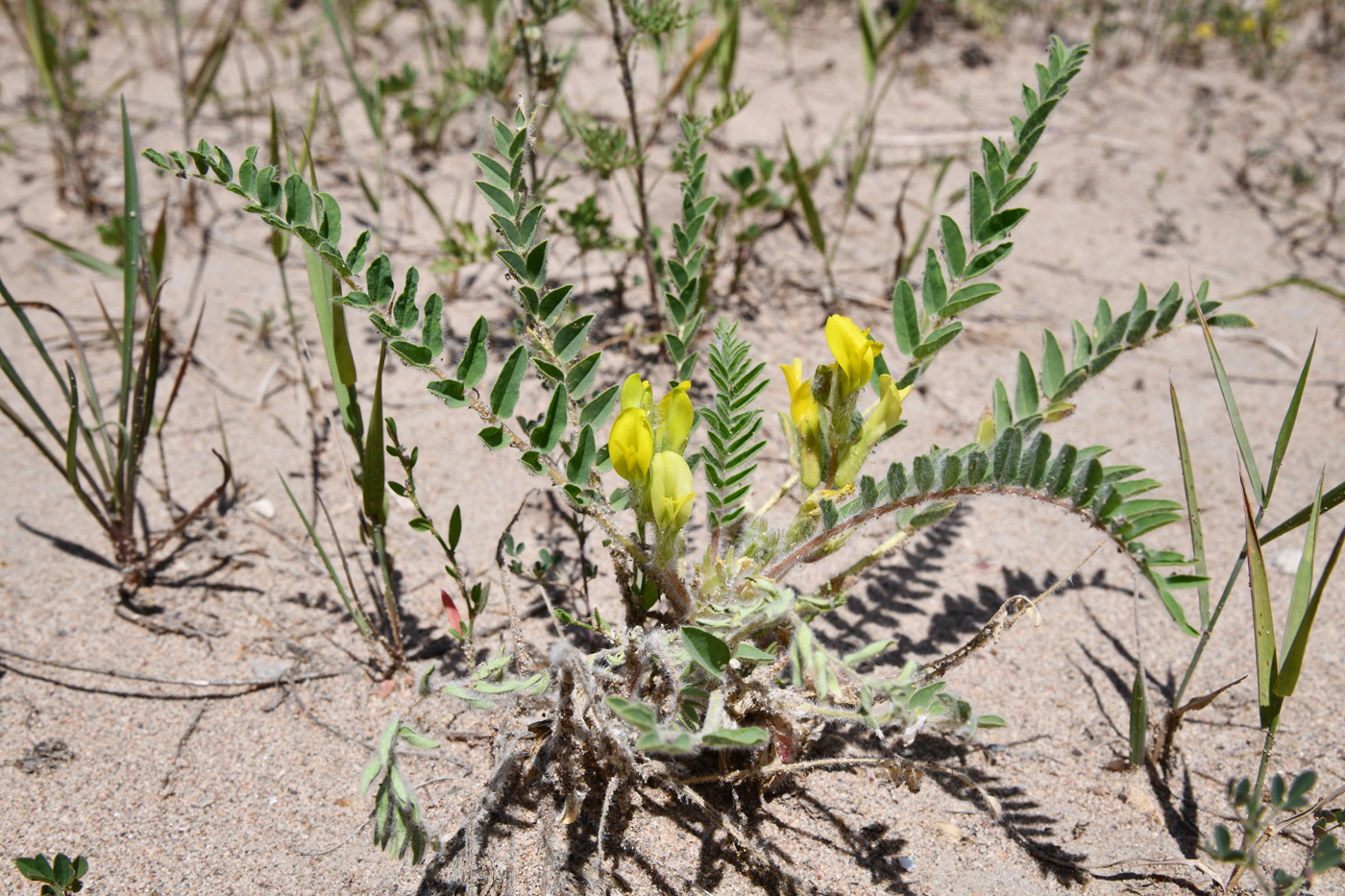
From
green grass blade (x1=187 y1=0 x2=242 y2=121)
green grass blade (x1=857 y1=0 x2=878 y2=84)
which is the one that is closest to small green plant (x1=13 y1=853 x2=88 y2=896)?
green grass blade (x1=187 y1=0 x2=242 y2=121)

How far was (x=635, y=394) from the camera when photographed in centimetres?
130

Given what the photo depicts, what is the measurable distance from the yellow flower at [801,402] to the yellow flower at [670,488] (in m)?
0.25

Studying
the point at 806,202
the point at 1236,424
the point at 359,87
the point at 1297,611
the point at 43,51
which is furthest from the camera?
the point at 43,51

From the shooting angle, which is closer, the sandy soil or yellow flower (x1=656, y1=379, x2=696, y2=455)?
yellow flower (x1=656, y1=379, x2=696, y2=455)

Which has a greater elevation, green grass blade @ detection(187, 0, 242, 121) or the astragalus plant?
green grass blade @ detection(187, 0, 242, 121)

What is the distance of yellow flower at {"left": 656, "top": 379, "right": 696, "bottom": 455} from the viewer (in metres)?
1.29

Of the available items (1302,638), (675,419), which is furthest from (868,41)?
(1302,638)

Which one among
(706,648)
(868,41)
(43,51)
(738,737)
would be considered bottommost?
(738,737)

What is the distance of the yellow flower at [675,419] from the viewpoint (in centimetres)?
129

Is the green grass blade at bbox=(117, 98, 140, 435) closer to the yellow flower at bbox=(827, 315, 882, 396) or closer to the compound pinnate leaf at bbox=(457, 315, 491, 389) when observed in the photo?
the compound pinnate leaf at bbox=(457, 315, 491, 389)

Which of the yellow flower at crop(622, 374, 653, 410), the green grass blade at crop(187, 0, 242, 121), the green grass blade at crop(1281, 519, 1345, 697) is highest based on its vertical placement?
the green grass blade at crop(187, 0, 242, 121)

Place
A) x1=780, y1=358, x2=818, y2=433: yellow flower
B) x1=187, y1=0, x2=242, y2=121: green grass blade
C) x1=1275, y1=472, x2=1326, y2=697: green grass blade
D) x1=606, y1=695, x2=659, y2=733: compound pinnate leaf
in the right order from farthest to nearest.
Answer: x1=187, y1=0, x2=242, y2=121: green grass blade → x1=780, y1=358, x2=818, y2=433: yellow flower → x1=1275, y1=472, x2=1326, y2=697: green grass blade → x1=606, y1=695, x2=659, y2=733: compound pinnate leaf

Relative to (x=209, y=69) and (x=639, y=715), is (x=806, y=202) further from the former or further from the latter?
(x=209, y=69)

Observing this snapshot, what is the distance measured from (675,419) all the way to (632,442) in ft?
0.34
